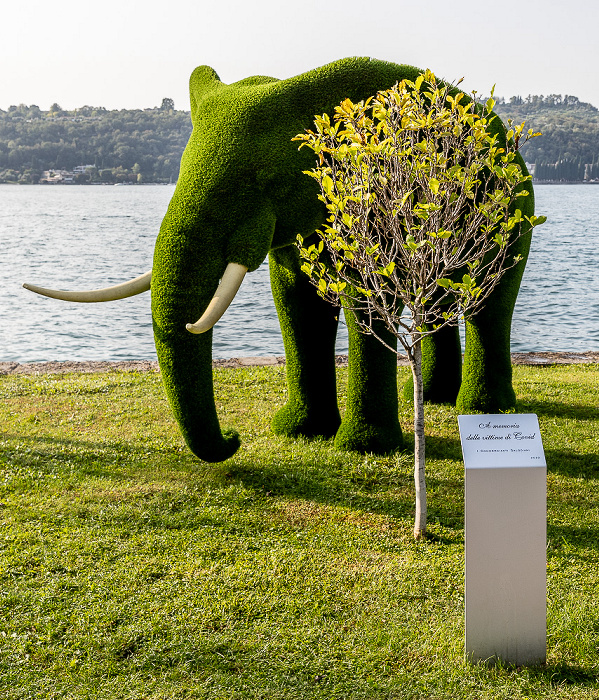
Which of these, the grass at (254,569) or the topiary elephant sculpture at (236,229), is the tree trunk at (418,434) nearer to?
the grass at (254,569)

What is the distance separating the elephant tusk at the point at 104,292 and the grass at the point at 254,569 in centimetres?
165

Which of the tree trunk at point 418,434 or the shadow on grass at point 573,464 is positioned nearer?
the tree trunk at point 418,434

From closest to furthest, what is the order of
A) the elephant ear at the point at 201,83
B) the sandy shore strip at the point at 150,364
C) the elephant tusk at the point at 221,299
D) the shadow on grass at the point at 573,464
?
the elephant tusk at the point at 221,299 < the elephant ear at the point at 201,83 < the shadow on grass at the point at 573,464 < the sandy shore strip at the point at 150,364

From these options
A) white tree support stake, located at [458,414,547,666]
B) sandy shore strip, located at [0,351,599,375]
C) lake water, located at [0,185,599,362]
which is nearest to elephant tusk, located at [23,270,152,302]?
white tree support stake, located at [458,414,547,666]

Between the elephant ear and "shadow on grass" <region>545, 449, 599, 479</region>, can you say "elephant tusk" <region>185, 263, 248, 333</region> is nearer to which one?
the elephant ear

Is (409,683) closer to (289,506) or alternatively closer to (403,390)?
(289,506)

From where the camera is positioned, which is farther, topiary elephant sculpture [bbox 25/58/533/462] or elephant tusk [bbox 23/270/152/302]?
elephant tusk [bbox 23/270/152/302]

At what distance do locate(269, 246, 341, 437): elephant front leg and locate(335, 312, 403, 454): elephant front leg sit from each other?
506 millimetres

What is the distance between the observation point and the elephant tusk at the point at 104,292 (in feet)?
18.8

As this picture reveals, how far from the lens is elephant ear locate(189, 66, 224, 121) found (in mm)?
6766

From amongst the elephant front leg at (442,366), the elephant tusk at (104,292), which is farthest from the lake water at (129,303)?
the elephant tusk at (104,292)

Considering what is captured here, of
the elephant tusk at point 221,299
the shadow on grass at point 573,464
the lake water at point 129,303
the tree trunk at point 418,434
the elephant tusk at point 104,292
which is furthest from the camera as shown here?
the lake water at point 129,303

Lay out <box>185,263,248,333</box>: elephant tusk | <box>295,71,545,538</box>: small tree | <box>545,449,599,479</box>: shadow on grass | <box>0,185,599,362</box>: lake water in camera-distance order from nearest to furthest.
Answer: <box>295,71,545,538</box>: small tree → <box>185,263,248,333</box>: elephant tusk → <box>545,449,599,479</box>: shadow on grass → <box>0,185,599,362</box>: lake water

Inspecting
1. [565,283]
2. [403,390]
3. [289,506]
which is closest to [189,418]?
[289,506]
